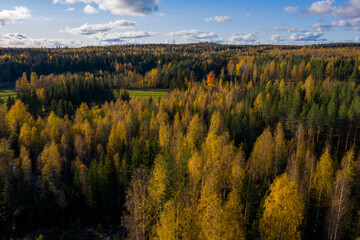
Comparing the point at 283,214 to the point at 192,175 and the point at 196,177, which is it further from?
the point at 192,175

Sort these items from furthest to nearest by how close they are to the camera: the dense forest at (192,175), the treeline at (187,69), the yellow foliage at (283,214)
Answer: the treeline at (187,69) → the dense forest at (192,175) → the yellow foliage at (283,214)

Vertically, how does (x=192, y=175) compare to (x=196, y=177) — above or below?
above

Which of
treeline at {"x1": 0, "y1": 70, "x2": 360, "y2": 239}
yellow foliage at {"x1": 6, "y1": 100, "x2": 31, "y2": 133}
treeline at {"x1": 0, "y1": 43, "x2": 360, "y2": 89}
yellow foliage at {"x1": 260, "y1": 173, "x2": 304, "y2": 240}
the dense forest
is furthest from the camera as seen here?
treeline at {"x1": 0, "y1": 43, "x2": 360, "y2": 89}

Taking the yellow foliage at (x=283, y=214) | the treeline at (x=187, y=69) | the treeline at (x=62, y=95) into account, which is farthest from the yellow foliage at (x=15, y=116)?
the treeline at (x=187, y=69)

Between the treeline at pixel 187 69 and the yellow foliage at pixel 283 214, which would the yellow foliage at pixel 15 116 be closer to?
the yellow foliage at pixel 283 214

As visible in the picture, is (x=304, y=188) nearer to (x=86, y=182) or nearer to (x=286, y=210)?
(x=286, y=210)

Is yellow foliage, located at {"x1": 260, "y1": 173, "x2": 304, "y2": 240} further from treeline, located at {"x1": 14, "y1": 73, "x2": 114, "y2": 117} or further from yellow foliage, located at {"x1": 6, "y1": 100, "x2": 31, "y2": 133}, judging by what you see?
treeline, located at {"x1": 14, "y1": 73, "x2": 114, "y2": 117}

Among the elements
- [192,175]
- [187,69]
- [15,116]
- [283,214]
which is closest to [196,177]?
[192,175]

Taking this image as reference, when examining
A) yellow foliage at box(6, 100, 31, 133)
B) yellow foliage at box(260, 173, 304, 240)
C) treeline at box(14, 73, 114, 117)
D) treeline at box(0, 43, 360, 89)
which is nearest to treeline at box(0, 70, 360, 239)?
yellow foliage at box(260, 173, 304, 240)

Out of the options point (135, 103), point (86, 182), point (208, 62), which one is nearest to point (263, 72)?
point (208, 62)
